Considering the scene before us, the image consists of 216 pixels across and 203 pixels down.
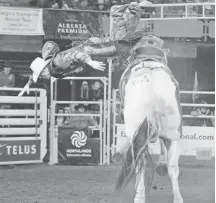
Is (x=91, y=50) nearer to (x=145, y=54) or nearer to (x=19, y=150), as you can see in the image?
(x=145, y=54)

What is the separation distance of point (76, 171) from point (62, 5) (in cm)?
532

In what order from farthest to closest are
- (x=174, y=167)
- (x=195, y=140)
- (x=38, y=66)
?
(x=195, y=140) < (x=38, y=66) < (x=174, y=167)

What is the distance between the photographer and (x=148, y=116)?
224 inches

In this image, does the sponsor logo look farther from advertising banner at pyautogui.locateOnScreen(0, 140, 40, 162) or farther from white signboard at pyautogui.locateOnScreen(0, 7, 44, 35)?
white signboard at pyautogui.locateOnScreen(0, 7, 44, 35)

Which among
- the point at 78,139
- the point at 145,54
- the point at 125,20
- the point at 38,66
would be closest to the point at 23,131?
the point at 78,139

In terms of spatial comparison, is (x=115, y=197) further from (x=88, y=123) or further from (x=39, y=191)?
(x=88, y=123)

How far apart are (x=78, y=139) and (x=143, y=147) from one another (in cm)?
512

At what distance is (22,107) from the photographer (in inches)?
475

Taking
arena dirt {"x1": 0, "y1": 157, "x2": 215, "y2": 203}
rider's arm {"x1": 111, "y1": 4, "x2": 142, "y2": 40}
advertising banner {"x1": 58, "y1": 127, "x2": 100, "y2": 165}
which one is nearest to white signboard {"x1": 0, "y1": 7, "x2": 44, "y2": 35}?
advertising banner {"x1": 58, "y1": 127, "x2": 100, "y2": 165}

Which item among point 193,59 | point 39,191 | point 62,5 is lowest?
point 39,191

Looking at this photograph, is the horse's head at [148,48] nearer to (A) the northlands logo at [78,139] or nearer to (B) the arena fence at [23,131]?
(B) the arena fence at [23,131]

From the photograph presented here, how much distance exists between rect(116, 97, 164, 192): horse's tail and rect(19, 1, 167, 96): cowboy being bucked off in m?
0.75

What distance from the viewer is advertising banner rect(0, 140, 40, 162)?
407 inches

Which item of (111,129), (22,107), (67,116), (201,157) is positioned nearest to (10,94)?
(22,107)
